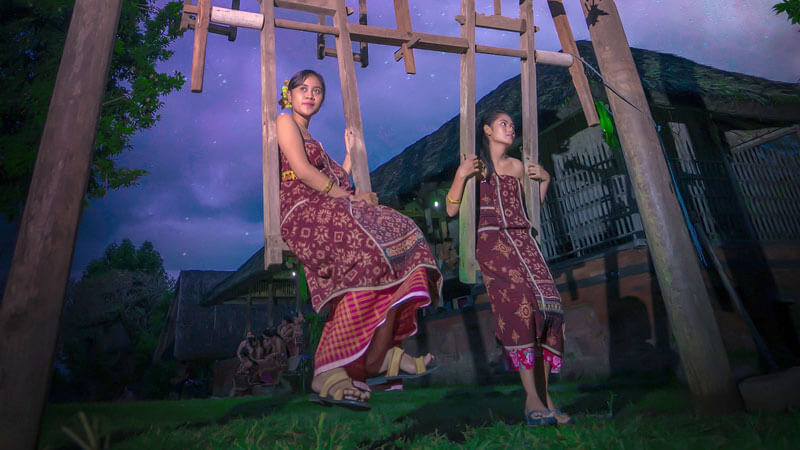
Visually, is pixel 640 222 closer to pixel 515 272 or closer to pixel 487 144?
pixel 487 144

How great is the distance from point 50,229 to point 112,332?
23.1 m

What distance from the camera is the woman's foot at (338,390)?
231 cm

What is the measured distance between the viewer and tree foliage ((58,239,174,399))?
1972cm

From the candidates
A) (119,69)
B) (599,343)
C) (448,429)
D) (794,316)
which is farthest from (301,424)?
(119,69)

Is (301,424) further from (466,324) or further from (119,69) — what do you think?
(119,69)

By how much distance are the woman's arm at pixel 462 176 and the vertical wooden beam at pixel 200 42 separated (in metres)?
1.71

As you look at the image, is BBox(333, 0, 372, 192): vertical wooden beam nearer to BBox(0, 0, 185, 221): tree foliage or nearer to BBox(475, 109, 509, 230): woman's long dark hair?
BBox(475, 109, 509, 230): woman's long dark hair

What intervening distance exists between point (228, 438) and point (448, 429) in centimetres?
160

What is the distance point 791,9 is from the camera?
500cm

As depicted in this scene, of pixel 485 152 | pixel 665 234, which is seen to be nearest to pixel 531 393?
pixel 665 234

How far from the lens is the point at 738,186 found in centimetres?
736

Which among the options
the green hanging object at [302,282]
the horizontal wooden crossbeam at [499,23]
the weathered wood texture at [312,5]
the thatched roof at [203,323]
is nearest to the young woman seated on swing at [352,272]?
the weathered wood texture at [312,5]

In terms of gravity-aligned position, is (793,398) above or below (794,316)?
below

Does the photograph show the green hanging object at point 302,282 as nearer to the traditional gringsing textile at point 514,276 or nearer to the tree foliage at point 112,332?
the traditional gringsing textile at point 514,276
